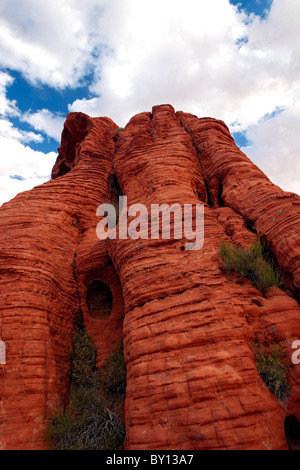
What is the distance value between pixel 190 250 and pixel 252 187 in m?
3.82

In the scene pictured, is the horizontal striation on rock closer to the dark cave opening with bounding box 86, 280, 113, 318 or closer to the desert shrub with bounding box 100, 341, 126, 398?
the dark cave opening with bounding box 86, 280, 113, 318

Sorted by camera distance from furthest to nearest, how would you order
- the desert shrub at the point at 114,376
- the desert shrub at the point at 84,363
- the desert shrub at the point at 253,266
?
the desert shrub at the point at 84,363 → the desert shrub at the point at 114,376 → the desert shrub at the point at 253,266

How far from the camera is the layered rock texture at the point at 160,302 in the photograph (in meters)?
4.23

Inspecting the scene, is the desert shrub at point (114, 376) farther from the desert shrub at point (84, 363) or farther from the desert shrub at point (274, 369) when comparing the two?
the desert shrub at point (274, 369)

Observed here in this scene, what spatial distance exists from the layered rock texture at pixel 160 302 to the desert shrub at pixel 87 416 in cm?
33

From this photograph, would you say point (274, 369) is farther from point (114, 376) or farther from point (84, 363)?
point (84, 363)

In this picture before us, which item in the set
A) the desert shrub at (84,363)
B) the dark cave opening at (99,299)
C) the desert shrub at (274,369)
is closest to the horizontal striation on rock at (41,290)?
the desert shrub at (84,363)

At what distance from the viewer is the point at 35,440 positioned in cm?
545

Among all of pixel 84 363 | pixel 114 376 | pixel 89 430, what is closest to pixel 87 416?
pixel 89 430

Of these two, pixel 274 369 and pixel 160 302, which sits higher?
pixel 160 302

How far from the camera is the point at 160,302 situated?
586 centimetres

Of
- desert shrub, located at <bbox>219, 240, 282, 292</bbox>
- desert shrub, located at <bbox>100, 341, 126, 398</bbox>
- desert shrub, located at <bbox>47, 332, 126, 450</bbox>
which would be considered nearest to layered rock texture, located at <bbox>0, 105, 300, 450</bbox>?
desert shrub, located at <bbox>219, 240, 282, 292</bbox>

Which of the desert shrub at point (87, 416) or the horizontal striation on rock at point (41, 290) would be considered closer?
the desert shrub at point (87, 416)

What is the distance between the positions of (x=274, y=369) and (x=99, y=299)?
659cm
